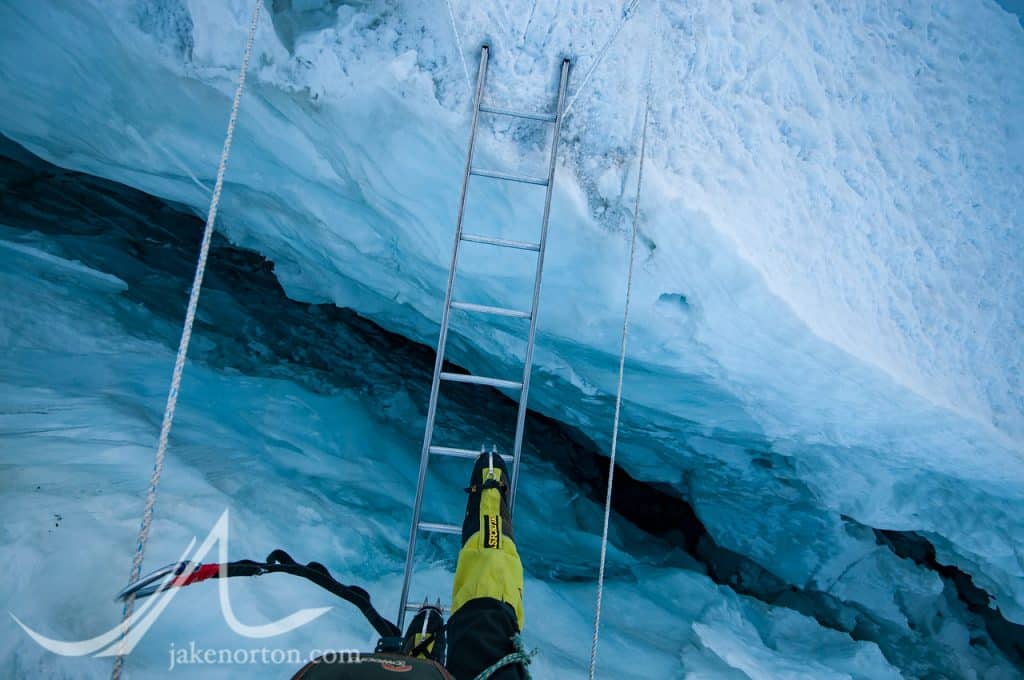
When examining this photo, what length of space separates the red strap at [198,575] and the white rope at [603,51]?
1882mm

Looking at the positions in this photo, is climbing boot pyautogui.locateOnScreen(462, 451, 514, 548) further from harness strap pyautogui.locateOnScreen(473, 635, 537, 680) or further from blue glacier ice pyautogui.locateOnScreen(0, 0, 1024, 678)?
blue glacier ice pyautogui.locateOnScreen(0, 0, 1024, 678)

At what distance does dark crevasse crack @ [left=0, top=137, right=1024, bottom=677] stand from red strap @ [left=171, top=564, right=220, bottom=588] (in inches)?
116

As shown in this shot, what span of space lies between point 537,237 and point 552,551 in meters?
2.43

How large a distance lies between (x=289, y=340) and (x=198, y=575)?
347cm

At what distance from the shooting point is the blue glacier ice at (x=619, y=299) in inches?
82.3

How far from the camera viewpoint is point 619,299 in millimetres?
2406

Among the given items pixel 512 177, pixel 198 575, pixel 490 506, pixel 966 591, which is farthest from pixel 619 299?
pixel 966 591

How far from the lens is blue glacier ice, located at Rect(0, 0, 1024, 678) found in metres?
2.09

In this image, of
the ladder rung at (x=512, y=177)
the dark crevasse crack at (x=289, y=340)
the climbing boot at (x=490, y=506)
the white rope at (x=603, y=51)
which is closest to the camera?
the climbing boot at (x=490, y=506)

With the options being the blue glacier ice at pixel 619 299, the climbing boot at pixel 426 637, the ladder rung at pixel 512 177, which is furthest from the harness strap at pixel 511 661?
the ladder rung at pixel 512 177

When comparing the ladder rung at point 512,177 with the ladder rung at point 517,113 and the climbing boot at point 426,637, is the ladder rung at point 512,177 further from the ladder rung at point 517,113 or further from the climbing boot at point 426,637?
the climbing boot at point 426,637

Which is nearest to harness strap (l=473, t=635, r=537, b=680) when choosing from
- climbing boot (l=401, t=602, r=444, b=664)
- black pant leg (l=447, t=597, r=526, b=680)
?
black pant leg (l=447, t=597, r=526, b=680)

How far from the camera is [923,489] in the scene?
2.90 meters

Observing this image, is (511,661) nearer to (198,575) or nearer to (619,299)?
(198,575)
